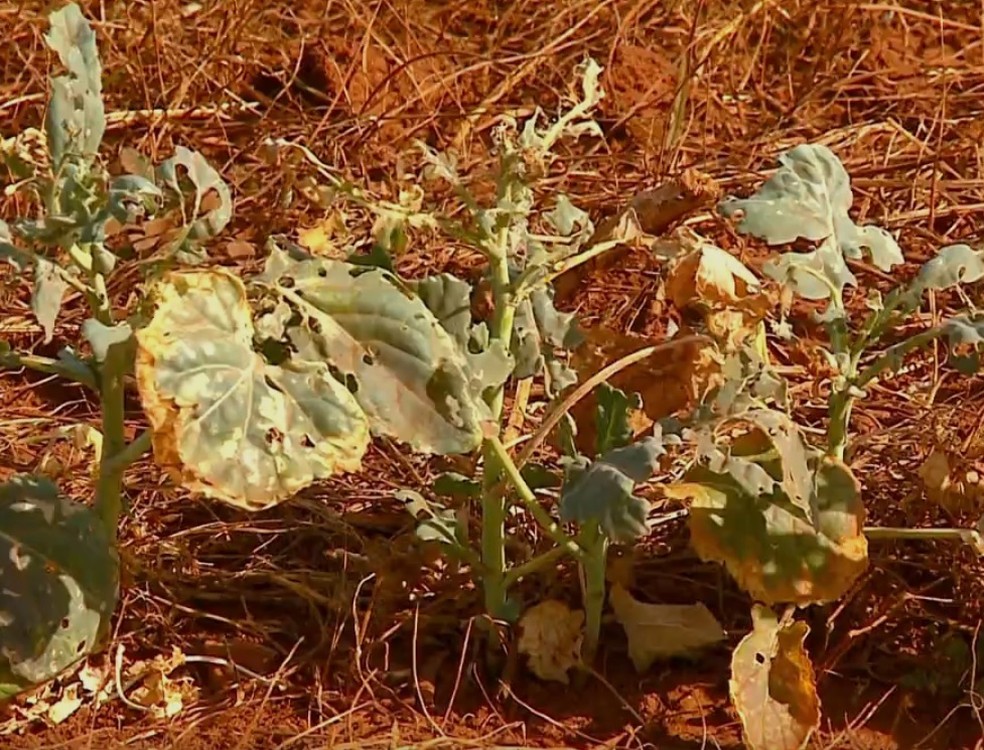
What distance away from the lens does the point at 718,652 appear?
235cm

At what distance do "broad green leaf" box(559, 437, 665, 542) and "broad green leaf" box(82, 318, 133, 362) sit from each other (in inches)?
21.8

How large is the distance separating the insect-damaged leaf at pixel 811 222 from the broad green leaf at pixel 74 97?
0.84 meters

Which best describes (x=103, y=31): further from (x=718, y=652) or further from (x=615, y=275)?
A: (x=718, y=652)

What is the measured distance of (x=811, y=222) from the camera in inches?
89.9

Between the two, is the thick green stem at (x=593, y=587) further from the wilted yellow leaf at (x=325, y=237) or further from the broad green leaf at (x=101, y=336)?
the broad green leaf at (x=101, y=336)

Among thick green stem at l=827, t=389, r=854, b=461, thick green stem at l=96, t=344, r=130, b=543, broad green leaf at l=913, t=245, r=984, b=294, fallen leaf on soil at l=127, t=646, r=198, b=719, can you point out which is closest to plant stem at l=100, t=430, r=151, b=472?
thick green stem at l=96, t=344, r=130, b=543

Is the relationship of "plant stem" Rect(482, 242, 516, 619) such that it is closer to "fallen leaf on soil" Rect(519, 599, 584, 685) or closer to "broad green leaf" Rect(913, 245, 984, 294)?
"fallen leaf on soil" Rect(519, 599, 584, 685)

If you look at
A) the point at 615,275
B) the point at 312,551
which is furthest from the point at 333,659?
the point at 615,275

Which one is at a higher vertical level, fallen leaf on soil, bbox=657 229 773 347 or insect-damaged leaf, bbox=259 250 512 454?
insect-damaged leaf, bbox=259 250 512 454

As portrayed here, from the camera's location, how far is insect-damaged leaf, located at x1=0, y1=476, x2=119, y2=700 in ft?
6.64

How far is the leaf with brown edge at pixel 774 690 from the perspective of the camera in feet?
6.79

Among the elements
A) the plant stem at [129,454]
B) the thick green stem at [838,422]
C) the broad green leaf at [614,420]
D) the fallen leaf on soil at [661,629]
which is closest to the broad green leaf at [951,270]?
the thick green stem at [838,422]

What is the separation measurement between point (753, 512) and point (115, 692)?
91cm

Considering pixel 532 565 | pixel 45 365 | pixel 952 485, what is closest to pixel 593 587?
pixel 532 565
